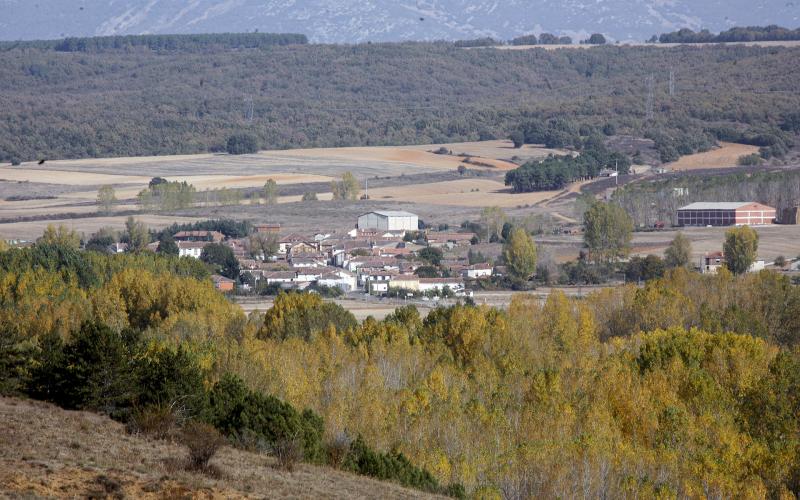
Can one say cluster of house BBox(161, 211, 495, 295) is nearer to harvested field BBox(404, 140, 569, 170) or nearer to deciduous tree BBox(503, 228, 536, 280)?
deciduous tree BBox(503, 228, 536, 280)

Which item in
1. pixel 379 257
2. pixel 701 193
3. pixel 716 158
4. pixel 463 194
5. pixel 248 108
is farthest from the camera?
pixel 248 108

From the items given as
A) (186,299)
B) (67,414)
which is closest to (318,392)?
(67,414)

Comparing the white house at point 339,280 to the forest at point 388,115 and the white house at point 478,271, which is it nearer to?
the white house at point 478,271

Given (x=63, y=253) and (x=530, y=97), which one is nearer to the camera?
(x=63, y=253)

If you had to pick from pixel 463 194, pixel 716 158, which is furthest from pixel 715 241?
pixel 716 158

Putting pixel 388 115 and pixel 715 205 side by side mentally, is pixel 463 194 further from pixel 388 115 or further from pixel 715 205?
pixel 388 115

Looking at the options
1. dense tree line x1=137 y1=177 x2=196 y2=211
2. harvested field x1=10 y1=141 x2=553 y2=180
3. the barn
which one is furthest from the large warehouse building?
harvested field x1=10 y1=141 x2=553 y2=180

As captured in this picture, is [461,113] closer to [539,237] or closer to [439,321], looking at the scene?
[539,237]
